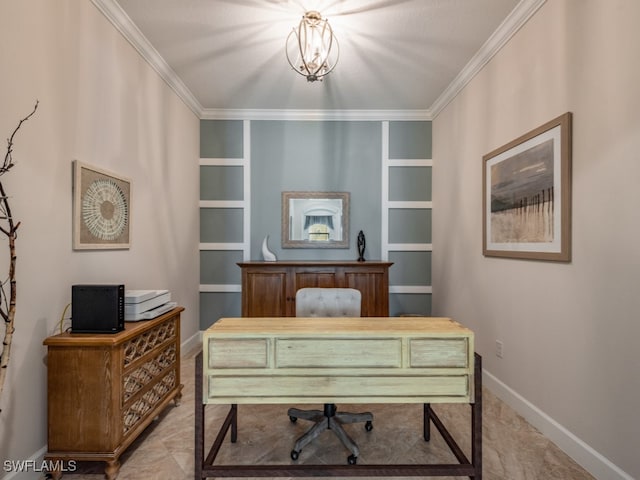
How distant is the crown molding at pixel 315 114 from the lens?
4078 mm

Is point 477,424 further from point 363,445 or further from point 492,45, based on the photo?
point 492,45

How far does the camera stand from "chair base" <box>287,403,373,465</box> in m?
1.89

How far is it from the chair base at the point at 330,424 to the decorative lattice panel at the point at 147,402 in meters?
0.87

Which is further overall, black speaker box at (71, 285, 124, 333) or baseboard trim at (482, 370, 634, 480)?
black speaker box at (71, 285, 124, 333)

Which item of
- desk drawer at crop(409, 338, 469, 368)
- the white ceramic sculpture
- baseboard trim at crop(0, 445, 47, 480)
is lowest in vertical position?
Result: baseboard trim at crop(0, 445, 47, 480)

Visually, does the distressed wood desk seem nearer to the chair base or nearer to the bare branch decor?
the chair base

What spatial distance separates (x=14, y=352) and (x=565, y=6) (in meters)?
3.42

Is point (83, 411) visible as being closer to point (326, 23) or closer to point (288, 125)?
point (326, 23)

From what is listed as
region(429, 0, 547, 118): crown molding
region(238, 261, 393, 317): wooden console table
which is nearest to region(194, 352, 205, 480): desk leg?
region(238, 261, 393, 317): wooden console table

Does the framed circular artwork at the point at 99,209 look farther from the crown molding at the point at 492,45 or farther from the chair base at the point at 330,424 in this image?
the crown molding at the point at 492,45

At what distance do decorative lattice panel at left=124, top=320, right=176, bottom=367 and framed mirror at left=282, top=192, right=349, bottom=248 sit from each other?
A: 198 centimetres

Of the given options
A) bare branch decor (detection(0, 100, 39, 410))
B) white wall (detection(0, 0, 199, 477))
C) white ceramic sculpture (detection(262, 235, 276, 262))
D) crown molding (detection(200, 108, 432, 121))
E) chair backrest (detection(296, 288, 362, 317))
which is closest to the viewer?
bare branch decor (detection(0, 100, 39, 410))

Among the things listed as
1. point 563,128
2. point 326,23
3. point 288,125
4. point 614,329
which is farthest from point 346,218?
point 614,329

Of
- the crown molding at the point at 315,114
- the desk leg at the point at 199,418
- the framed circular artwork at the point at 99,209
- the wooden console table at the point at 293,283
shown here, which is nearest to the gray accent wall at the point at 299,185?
the crown molding at the point at 315,114
